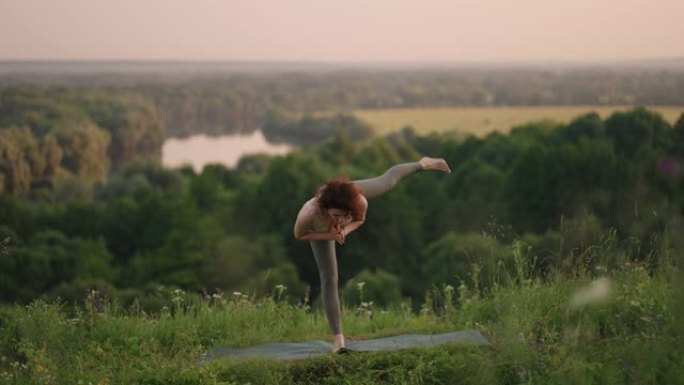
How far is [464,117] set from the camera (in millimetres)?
64562

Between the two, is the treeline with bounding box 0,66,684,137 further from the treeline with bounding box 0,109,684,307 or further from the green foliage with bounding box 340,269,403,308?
the green foliage with bounding box 340,269,403,308

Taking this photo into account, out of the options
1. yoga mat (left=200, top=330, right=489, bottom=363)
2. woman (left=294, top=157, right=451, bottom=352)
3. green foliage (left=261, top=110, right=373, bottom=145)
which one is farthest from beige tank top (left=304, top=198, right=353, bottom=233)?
green foliage (left=261, top=110, right=373, bottom=145)

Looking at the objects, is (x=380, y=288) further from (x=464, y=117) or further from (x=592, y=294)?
(x=592, y=294)

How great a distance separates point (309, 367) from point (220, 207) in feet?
162

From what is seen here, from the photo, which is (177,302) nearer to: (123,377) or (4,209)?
(123,377)

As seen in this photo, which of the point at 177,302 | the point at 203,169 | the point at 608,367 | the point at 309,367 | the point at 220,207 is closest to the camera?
the point at 608,367

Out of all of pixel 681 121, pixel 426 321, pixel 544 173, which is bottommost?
pixel 544 173

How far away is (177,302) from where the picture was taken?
935 cm

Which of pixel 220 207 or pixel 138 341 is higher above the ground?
pixel 138 341

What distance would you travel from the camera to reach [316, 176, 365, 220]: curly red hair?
779 cm

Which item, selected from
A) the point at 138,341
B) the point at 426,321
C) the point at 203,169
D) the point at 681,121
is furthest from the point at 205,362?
the point at 203,169

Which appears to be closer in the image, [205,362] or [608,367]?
[608,367]

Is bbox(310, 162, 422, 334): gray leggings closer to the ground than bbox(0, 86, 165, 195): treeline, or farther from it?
farther from it

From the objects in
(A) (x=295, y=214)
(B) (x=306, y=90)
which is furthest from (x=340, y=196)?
(B) (x=306, y=90)
